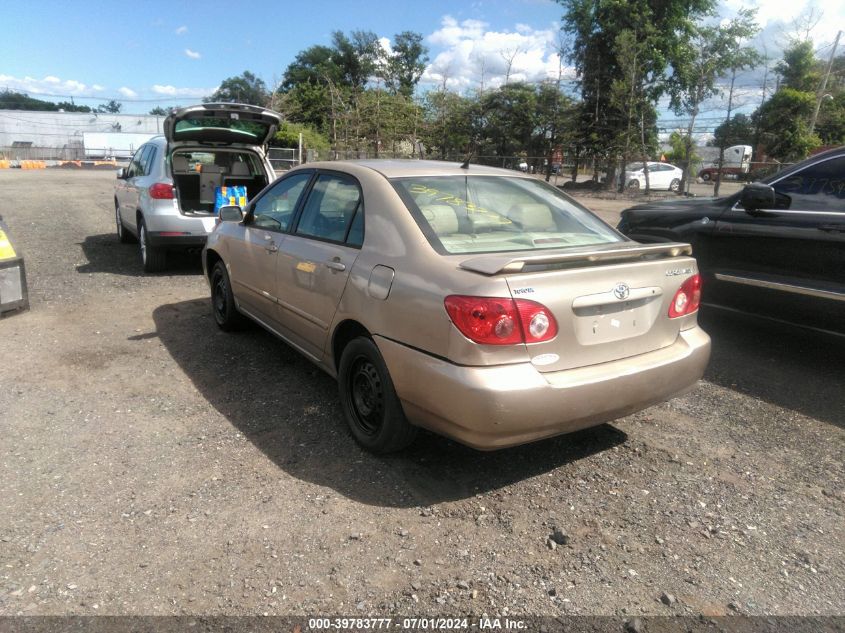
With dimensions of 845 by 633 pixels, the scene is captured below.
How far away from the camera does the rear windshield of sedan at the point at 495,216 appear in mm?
3398

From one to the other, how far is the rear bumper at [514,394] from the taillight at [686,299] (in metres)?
0.29

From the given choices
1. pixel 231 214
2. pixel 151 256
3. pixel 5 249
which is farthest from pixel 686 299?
pixel 151 256

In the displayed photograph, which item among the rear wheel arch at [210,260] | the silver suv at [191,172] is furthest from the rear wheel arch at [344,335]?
the silver suv at [191,172]

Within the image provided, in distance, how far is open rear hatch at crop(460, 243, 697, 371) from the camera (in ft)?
9.34

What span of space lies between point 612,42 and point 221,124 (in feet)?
96.9

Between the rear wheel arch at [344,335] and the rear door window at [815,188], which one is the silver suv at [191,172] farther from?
the rear door window at [815,188]

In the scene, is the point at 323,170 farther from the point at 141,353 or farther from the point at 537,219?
the point at 141,353

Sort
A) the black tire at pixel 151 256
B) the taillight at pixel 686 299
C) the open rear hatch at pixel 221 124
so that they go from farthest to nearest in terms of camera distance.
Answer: the black tire at pixel 151 256 → the open rear hatch at pixel 221 124 → the taillight at pixel 686 299

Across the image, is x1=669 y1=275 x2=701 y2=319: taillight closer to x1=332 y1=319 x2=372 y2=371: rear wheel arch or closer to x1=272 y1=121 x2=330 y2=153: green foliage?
x1=332 y1=319 x2=372 y2=371: rear wheel arch

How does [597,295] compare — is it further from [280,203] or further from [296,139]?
[296,139]

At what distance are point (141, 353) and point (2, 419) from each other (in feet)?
4.52

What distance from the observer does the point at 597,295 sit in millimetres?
2986

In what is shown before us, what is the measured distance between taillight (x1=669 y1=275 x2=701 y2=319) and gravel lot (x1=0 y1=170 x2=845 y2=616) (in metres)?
0.83

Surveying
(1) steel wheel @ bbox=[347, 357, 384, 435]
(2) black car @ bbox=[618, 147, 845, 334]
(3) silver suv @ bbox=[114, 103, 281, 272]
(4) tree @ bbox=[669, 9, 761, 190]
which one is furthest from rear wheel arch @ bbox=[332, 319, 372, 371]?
(4) tree @ bbox=[669, 9, 761, 190]
